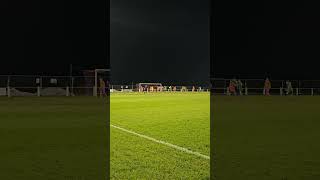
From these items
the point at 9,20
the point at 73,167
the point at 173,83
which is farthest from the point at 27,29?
the point at 73,167

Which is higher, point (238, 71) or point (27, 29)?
point (27, 29)

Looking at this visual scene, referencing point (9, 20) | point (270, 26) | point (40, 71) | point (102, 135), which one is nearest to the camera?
point (102, 135)

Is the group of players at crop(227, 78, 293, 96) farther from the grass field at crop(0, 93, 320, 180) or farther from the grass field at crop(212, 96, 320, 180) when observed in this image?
the grass field at crop(212, 96, 320, 180)

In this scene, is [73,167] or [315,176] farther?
[73,167]

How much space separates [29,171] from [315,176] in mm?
3832

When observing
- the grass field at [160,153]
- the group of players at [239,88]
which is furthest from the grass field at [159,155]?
the group of players at [239,88]

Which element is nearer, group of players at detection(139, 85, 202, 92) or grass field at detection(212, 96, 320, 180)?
grass field at detection(212, 96, 320, 180)

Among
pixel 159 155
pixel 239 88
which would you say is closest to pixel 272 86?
pixel 239 88

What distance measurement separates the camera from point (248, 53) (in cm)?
6850

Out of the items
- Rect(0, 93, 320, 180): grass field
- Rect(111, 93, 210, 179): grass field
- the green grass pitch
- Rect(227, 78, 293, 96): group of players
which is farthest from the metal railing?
Rect(111, 93, 210, 179): grass field

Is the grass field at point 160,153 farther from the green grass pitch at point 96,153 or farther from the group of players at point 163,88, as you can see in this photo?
the group of players at point 163,88

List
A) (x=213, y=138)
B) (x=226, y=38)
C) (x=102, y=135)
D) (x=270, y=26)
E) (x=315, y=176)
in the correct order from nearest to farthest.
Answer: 1. (x=315, y=176)
2. (x=213, y=138)
3. (x=102, y=135)
4. (x=270, y=26)
5. (x=226, y=38)

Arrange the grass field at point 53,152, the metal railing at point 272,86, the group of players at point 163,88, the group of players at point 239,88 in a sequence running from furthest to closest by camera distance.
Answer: the group of players at point 163,88 → the metal railing at point 272,86 → the group of players at point 239,88 → the grass field at point 53,152

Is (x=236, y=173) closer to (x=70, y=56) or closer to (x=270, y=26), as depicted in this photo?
(x=70, y=56)
